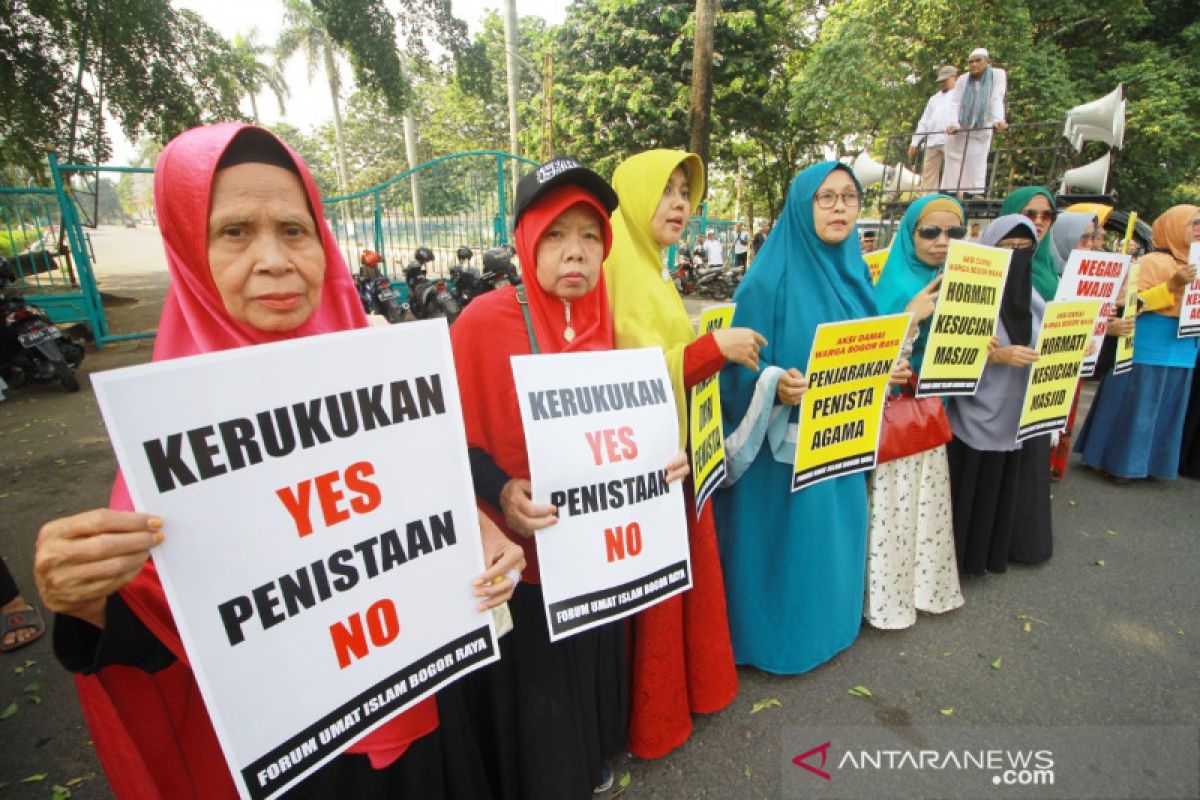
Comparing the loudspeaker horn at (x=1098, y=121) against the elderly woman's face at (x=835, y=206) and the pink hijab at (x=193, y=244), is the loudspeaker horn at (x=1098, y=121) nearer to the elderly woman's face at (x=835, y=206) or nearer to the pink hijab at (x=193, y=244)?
the elderly woman's face at (x=835, y=206)

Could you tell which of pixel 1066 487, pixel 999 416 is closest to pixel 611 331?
pixel 999 416

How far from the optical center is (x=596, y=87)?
18.0 m

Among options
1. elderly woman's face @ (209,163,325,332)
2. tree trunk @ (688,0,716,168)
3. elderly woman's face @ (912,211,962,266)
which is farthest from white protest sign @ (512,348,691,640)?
tree trunk @ (688,0,716,168)

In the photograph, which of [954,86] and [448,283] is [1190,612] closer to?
[954,86]

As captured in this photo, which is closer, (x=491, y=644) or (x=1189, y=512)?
(x=491, y=644)

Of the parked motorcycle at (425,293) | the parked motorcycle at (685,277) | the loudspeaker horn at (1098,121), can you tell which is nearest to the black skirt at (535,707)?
the parked motorcycle at (425,293)

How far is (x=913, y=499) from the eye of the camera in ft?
9.39

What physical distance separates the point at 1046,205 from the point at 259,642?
4.47 m

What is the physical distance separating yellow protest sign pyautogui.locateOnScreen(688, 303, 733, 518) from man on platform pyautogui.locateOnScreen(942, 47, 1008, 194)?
7.45 metres

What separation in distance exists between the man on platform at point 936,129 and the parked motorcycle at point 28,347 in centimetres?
1104

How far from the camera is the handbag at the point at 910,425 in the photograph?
2658 millimetres

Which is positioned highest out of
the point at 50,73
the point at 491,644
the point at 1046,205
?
the point at 50,73

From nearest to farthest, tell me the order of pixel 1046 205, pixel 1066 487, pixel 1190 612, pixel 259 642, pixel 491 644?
pixel 259 642
pixel 491 644
pixel 1190 612
pixel 1046 205
pixel 1066 487

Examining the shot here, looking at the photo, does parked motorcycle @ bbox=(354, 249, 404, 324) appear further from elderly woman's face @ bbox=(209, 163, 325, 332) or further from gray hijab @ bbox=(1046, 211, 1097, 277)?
elderly woman's face @ bbox=(209, 163, 325, 332)
